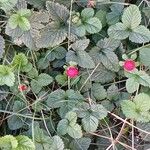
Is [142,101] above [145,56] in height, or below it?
below

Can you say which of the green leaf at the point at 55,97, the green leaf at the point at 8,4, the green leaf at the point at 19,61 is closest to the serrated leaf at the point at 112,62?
the green leaf at the point at 55,97

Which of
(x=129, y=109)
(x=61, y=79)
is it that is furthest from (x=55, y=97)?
(x=129, y=109)

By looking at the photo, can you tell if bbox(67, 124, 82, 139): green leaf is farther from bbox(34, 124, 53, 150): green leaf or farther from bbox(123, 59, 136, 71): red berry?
bbox(123, 59, 136, 71): red berry

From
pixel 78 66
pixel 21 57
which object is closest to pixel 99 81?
pixel 78 66

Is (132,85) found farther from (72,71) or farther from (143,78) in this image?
(72,71)

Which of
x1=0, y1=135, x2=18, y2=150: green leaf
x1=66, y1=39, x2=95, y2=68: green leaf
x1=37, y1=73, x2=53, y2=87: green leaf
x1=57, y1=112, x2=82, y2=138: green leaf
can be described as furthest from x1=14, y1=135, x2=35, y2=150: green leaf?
x1=66, y1=39, x2=95, y2=68: green leaf
